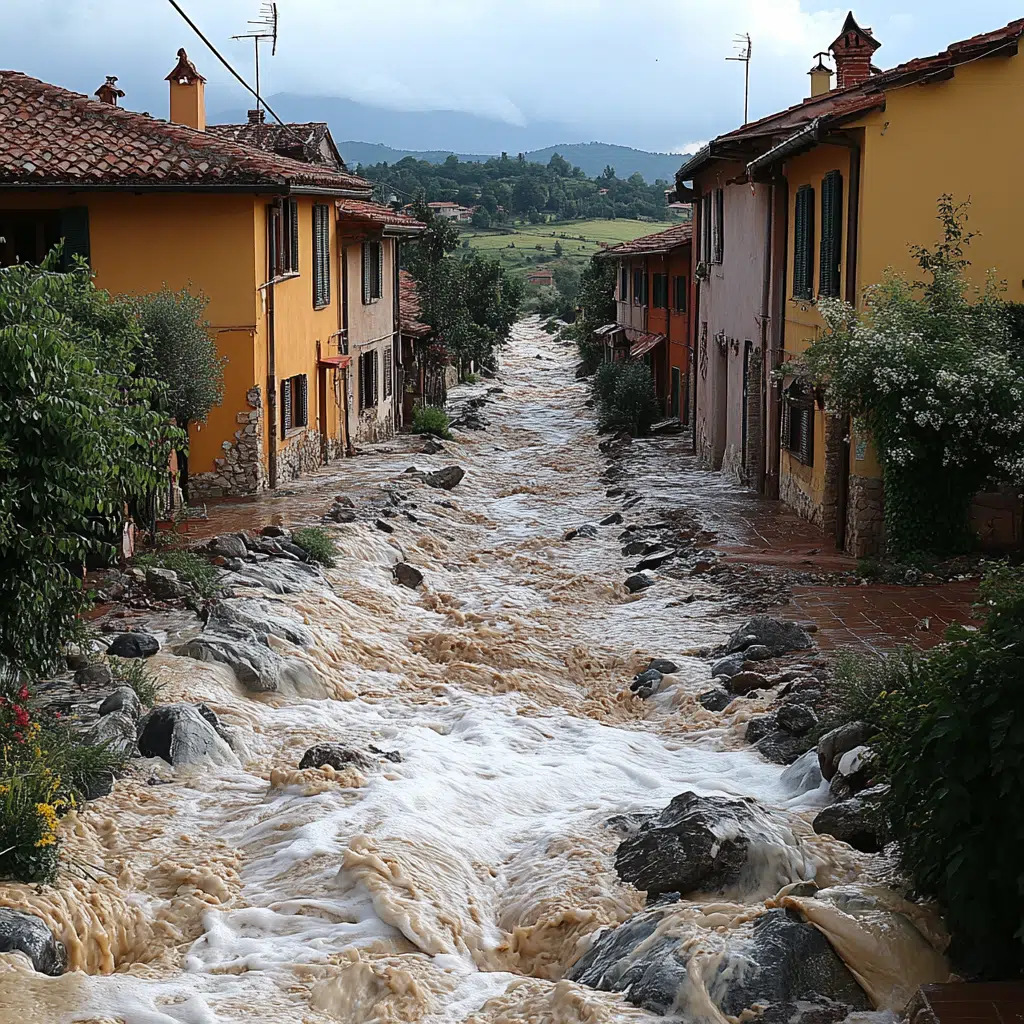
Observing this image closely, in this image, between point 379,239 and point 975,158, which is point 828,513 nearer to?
point 975,158

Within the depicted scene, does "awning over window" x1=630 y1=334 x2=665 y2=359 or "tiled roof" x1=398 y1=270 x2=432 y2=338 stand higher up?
"tiled roof" x1=398 y1=270 x2=432 y2=338

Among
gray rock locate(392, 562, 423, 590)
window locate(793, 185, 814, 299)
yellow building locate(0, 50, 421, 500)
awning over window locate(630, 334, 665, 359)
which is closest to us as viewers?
gray rock locate(392, 562, 423, 590)

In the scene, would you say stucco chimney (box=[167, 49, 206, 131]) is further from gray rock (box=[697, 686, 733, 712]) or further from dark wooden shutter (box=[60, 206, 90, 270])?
gray rock (box=[697, 686, 733, 712])

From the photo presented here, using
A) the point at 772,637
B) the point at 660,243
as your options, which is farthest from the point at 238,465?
the point at 660,243

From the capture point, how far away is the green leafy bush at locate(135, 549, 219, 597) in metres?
15.7

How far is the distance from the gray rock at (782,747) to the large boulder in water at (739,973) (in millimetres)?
3506

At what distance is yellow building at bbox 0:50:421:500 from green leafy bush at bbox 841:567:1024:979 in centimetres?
1665

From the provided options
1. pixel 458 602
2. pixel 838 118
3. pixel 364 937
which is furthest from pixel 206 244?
pixel 364 937

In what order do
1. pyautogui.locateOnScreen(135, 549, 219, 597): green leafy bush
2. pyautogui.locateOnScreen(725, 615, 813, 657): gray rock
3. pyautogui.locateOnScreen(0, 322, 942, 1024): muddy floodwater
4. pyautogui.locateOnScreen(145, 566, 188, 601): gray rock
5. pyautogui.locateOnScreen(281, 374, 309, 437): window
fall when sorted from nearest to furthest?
pyautogui.locateOnScreen(0, 322, 942, 1024): muddy floodwater → pyautogui.locateOnScreen(725, 615, 813, 657): gray rock → pyautogui.locateOnScreen(145, 566, 188, 601): gray rock → pyautogui.locateOnScreen(135, 549, 219, 597): green leafy bush → pyautogui.locateOnScreen(281, 374, 309, 437): window

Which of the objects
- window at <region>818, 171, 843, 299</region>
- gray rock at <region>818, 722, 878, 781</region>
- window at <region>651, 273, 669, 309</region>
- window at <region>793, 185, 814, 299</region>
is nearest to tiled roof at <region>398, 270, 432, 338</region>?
window at <region>651, 273, 669, 309</region>

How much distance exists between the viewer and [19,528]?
949cm

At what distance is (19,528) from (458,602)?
10.0m

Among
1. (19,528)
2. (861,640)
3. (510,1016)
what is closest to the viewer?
(510,1016)

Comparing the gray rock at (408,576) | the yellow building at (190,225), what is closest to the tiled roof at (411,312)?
the yellow building at (190,225)
